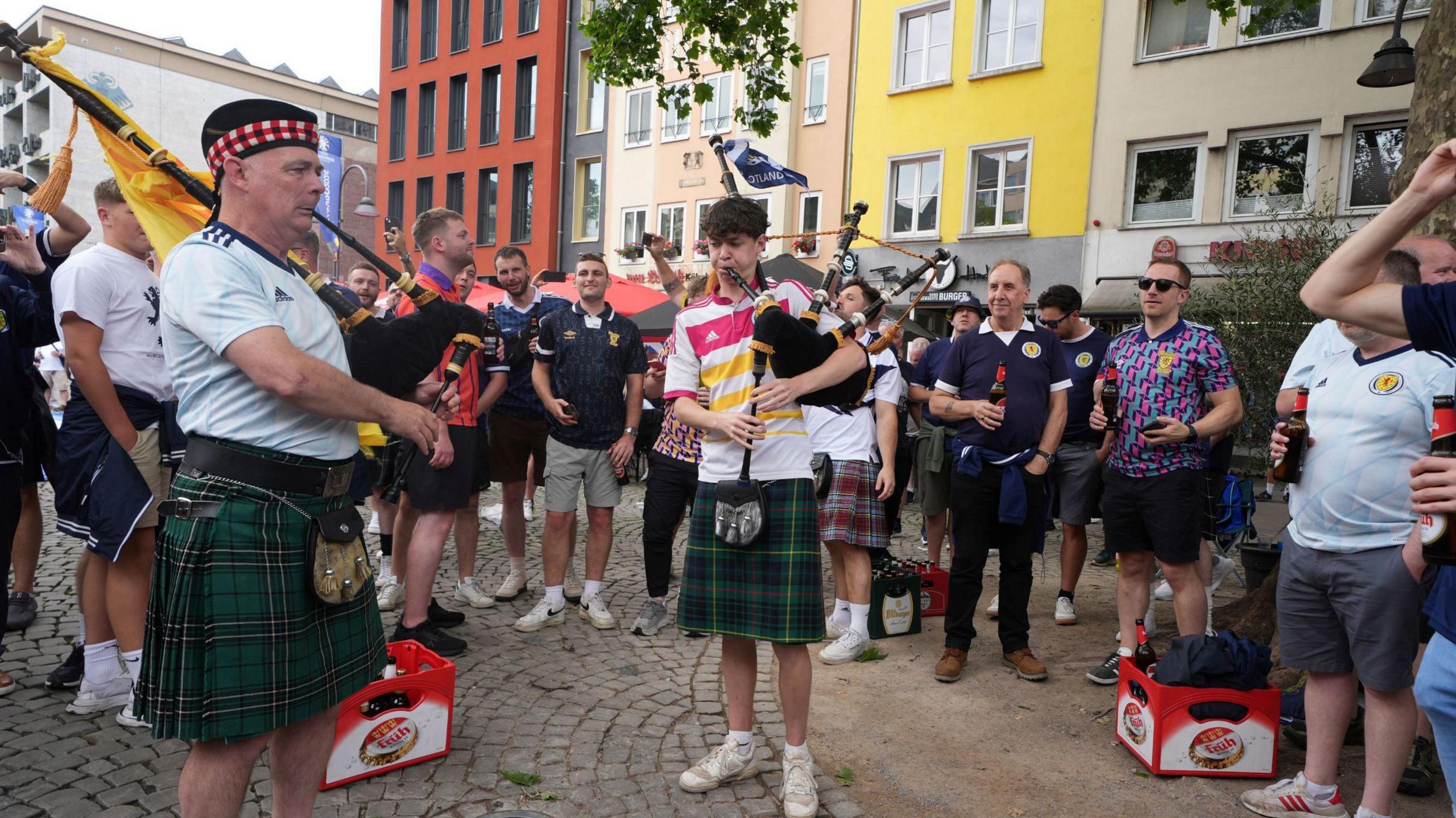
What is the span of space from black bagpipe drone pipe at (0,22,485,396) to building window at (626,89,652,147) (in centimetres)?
2276

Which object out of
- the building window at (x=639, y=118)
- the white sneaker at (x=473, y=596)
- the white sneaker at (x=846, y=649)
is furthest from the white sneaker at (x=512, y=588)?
the building window at (x=639, y=118)

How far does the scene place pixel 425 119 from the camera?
3123 centimetres

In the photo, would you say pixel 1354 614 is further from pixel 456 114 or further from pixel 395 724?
pixel 456 114

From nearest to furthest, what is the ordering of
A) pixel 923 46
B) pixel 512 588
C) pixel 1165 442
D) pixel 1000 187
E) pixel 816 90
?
1. pixel 1165 442
2. pixel 512 588
3. pixel 1000 187
4. pixel 923 46
5. pixel 816 90

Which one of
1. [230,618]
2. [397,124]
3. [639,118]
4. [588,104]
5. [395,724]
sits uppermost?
[397,124]

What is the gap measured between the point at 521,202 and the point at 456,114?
498 cm

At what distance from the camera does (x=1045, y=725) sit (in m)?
4.02

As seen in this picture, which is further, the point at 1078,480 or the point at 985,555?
the point at 1078,480

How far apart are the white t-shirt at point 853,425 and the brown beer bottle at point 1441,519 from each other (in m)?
3.41

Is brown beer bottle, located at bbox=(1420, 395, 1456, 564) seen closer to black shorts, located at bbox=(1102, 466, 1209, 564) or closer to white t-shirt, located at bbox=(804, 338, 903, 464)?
black shorts, located at bbox=(1102, 466, 1209, 564)

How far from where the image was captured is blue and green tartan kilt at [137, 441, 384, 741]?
2.12 metres

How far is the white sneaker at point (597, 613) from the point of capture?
5.20 meters

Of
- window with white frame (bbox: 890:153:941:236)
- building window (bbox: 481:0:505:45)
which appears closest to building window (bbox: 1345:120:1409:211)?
window with white frame (bbox: 890:153:941:236)

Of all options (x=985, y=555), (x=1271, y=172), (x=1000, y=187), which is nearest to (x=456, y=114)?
(x=1000, y=187)
